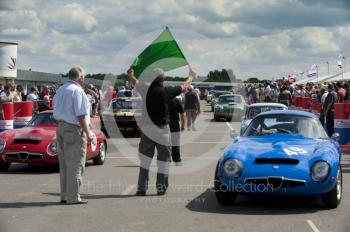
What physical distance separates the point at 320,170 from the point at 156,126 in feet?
8.92

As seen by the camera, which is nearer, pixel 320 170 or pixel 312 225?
pixel 312 225

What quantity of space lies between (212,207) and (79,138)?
2.16 metres

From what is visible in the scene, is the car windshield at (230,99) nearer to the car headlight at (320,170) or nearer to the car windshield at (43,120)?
the car windshield at (43,120)

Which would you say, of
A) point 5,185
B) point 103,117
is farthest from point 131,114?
point 5,185

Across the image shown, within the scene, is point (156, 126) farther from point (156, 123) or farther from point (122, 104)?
point (122, 104)

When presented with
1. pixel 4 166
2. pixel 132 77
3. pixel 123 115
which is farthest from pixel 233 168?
pixel 123 115

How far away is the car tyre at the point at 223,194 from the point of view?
8359mm

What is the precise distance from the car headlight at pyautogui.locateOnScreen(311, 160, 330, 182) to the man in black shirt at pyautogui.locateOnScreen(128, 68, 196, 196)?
7.88ft

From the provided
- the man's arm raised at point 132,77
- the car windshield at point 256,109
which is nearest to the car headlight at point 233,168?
the man's arm raised at point 132,77

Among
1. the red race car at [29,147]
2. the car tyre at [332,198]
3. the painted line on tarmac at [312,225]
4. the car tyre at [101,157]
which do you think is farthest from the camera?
the car tyre at [101,157]

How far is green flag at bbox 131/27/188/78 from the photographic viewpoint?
14.4m

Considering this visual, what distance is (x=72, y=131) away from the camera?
8828 millimetres

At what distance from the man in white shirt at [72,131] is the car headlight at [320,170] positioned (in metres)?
3.13

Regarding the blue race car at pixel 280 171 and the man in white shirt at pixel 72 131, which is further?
the man in white shirt at pixel 72 131
